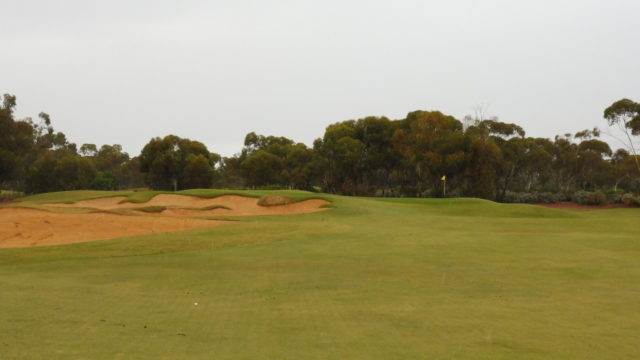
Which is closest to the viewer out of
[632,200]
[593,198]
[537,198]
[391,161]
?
[632,200]

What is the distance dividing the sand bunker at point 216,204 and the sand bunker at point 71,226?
8.53 m

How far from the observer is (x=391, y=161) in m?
84.9

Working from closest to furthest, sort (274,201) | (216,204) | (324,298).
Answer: (324,298) → (274,201) → (216,204)

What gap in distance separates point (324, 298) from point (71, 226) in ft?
69.3

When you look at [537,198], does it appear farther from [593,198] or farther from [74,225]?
[74,225]

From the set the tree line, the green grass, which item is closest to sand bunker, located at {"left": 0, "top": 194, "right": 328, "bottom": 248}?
the green grass

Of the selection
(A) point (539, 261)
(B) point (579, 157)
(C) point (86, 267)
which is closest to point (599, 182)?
(B) point (579, 157)

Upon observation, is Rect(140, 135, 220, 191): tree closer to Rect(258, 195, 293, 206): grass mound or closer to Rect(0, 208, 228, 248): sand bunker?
Rect(258, 195, 293, 206): grass mound

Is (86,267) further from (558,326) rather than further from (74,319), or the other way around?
(558,326)

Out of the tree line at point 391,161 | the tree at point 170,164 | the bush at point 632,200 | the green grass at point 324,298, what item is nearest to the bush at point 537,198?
the tree line at point 391,161

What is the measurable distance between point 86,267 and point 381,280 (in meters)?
9.55

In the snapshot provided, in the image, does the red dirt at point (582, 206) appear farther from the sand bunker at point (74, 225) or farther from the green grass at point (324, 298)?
the sand bunker at point (74, 225)

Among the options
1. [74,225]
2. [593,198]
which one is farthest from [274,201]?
[593,198]

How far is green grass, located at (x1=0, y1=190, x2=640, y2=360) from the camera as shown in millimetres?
7438
